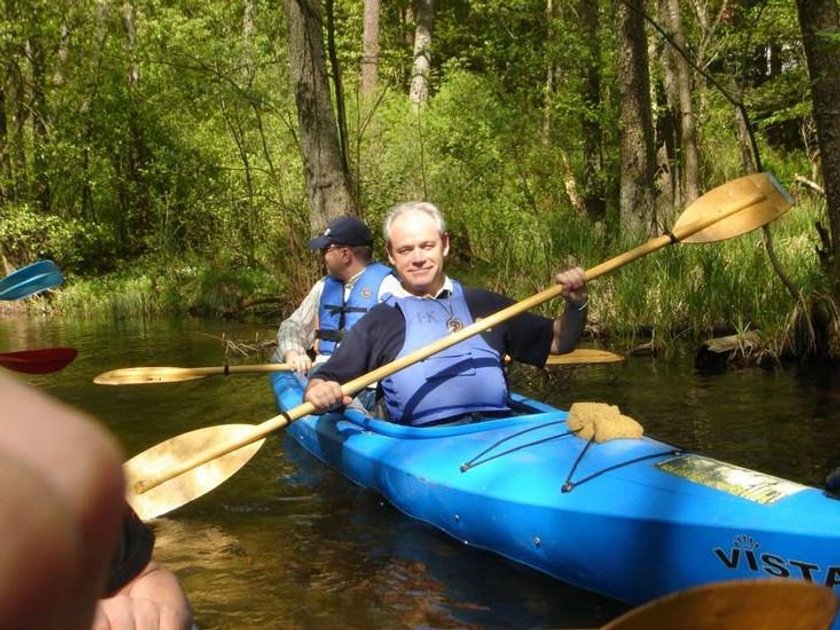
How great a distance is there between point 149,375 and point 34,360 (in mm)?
3917

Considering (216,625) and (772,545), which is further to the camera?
(216,625)

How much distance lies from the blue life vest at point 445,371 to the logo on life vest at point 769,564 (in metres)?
1.44

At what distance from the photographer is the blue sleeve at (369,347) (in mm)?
3854

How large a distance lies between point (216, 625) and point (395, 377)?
129 cm

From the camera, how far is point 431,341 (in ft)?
12.4

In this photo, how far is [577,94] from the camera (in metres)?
11.7

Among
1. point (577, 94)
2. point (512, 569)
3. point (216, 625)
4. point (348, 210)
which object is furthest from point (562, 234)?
point (216, 625)

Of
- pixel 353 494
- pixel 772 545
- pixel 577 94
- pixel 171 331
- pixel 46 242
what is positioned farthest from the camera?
pixel 46 242

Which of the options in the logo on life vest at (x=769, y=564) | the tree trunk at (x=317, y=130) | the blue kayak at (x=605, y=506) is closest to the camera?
the logo on life vest at (x=769, y=564)

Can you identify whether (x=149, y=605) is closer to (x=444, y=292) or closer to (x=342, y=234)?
(x=444, y=292)

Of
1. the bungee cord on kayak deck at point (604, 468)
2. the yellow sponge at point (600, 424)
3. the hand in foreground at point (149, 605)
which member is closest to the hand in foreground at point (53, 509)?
the hand in foreground at point (149, 605)

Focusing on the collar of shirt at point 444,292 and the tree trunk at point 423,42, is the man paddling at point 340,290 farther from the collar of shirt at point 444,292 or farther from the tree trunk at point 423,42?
the tree trunk at point 423,42

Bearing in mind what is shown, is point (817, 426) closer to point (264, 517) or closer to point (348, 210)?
point (264, 517)

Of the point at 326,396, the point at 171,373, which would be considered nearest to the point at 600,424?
the point at 326,396
